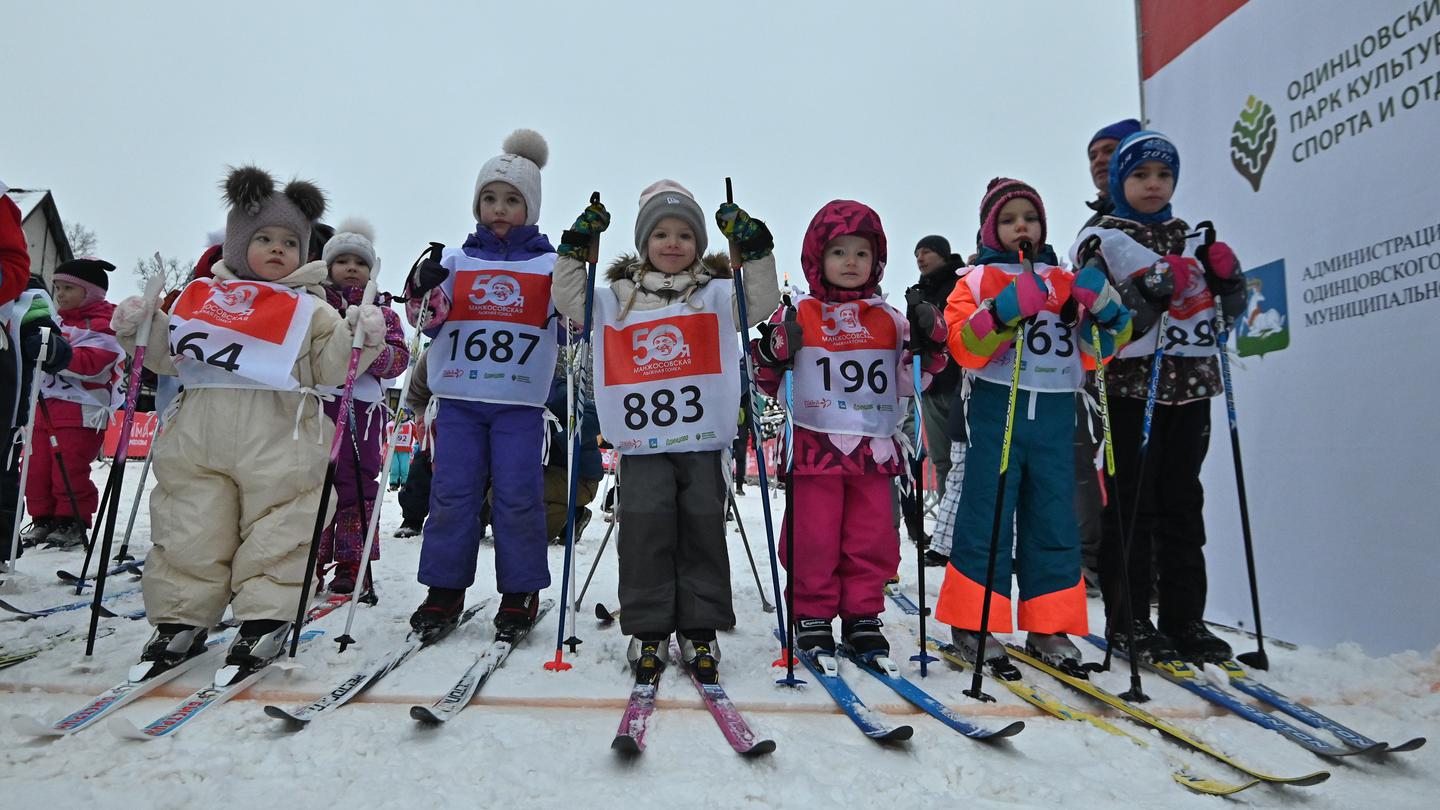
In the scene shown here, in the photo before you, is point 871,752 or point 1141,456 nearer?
point 871,752

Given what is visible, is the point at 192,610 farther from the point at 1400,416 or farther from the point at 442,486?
the point at 1400,416

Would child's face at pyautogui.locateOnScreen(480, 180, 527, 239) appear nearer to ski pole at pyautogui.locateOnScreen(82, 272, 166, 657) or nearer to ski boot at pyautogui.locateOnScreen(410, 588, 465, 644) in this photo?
ski pole at pyautogui.locateOnScreen(82, 272, 166, 657)

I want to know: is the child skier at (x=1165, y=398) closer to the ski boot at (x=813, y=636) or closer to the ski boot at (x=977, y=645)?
the ski boot at (x=977, y=645)

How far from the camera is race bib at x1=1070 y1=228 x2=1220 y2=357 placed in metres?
3.19

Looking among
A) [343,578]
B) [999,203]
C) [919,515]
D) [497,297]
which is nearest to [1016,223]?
[999,203]

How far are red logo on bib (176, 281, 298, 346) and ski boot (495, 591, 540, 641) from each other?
1481mm

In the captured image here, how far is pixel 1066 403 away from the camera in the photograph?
3.15m

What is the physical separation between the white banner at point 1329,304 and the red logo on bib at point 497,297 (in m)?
3.82

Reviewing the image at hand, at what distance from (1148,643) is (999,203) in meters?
2.01

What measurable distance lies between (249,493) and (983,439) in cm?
302

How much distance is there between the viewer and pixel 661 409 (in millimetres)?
2982

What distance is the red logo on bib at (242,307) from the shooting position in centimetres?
290

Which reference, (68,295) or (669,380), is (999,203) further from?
(68,295)

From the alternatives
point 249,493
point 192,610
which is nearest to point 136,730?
point 192,610
